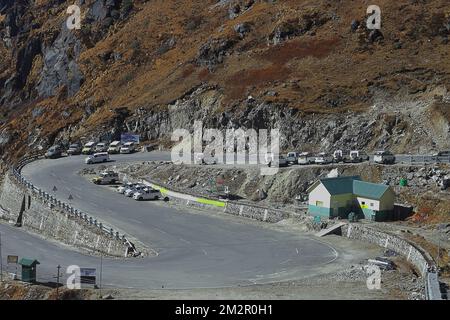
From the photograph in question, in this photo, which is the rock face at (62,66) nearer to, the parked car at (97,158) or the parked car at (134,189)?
the parked car at (97,158)

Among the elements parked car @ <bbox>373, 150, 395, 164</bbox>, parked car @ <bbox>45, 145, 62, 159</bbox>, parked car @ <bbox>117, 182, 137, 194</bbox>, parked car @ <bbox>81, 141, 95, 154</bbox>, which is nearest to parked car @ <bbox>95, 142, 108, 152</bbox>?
parked car @ <bbox>81, 141, 95, 154</bbox>

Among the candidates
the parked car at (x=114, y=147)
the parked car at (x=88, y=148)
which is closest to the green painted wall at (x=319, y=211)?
the parked car at (x=114, y=147)

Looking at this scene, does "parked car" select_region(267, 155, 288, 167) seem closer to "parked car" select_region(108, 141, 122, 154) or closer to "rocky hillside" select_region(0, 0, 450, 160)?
"rocky hillside" select_region(0, 0, 450, 160)

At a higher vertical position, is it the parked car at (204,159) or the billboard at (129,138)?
the billboard at (129,138)

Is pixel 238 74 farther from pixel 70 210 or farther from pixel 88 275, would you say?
pixel 88 275

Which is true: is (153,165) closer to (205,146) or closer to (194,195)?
(205,146)

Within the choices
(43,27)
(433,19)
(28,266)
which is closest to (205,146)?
(433,19)
